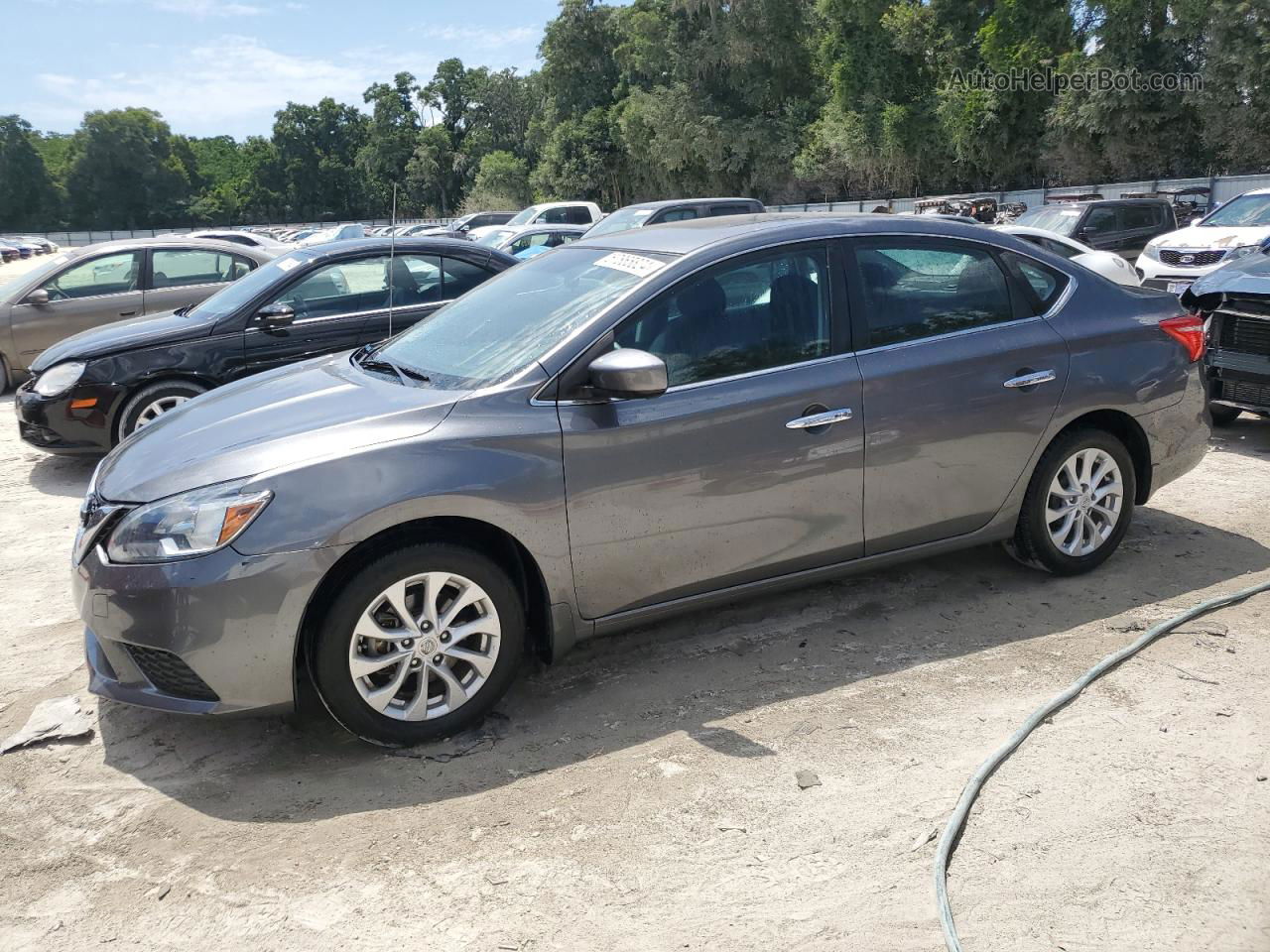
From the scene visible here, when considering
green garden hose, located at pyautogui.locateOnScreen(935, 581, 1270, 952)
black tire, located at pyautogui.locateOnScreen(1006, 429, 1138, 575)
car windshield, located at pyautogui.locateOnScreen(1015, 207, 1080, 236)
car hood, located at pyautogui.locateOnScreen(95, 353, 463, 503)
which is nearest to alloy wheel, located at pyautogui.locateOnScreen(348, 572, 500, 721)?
car hood, located at pyautogui.locateOnScreen(95, 353, 463, 503)

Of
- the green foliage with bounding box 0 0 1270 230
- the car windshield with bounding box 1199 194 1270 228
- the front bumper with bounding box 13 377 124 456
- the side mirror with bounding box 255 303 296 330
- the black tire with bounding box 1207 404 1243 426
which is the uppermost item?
the green foliage with bounding box 0 0 1270 230

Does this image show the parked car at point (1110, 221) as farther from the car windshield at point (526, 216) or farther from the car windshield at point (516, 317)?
the car windshield at point (516, 317)

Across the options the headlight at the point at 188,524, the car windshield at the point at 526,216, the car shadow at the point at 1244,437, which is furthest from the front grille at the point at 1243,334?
the car windshield at the point at 526,216

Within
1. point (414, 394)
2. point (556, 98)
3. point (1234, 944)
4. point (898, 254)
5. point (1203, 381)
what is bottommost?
point (1234, 944)

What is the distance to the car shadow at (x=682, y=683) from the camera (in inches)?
138

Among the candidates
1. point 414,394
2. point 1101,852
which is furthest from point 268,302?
point 1101,852

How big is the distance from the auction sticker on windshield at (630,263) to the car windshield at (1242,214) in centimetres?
1369

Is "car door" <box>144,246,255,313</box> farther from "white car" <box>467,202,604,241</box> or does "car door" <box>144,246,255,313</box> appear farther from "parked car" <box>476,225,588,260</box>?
"white car" <box>467,202,604,241</box>

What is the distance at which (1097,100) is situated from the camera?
1505 inches

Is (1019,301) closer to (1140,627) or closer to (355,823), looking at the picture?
(1140,627)

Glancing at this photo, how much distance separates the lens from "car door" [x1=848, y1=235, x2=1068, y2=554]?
14.2ft

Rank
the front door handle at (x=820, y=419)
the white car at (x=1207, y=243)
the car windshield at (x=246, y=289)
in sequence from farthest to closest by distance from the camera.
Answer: the white car at (x=1207, y=243) → the car windshield at (x=246, y=289) → the front door handle at (x=820, y=419)

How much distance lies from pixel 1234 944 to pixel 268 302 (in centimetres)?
699

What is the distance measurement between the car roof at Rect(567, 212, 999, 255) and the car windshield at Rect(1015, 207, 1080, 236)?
13.7m
